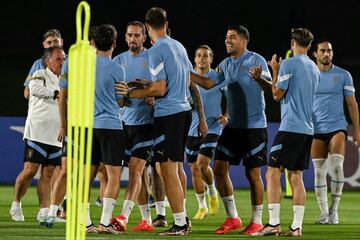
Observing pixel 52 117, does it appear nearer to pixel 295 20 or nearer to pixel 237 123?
pixel 237 123

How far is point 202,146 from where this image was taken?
13617 mm

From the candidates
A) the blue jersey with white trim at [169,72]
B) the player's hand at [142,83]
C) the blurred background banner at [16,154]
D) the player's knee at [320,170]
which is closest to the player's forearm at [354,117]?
the player's knee at [320,170]

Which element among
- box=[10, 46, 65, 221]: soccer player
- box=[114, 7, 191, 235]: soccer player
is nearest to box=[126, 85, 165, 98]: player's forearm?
box=[114, 7, 191, 235]: soccer player

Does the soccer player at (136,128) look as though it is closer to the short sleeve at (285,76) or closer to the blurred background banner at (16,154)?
the short sleeve at (285,76)

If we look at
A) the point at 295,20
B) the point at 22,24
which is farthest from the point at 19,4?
the point at 295,20

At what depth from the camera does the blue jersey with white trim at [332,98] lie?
1334 centimetres

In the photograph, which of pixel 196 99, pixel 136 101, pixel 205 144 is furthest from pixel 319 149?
pixel 136 101

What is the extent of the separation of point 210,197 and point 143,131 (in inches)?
118

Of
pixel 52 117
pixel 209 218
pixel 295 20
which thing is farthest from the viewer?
pixel 295 20

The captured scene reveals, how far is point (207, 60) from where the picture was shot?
14.1 metres

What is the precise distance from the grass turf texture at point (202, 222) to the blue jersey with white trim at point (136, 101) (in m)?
1.22

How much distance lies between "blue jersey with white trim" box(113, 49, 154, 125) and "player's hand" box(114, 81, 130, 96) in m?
0.54

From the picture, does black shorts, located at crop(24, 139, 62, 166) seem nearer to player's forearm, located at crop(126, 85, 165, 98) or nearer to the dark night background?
player's forearm, located at crop(126, 85, 165, 98)

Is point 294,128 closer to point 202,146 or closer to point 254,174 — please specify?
point 254,174
